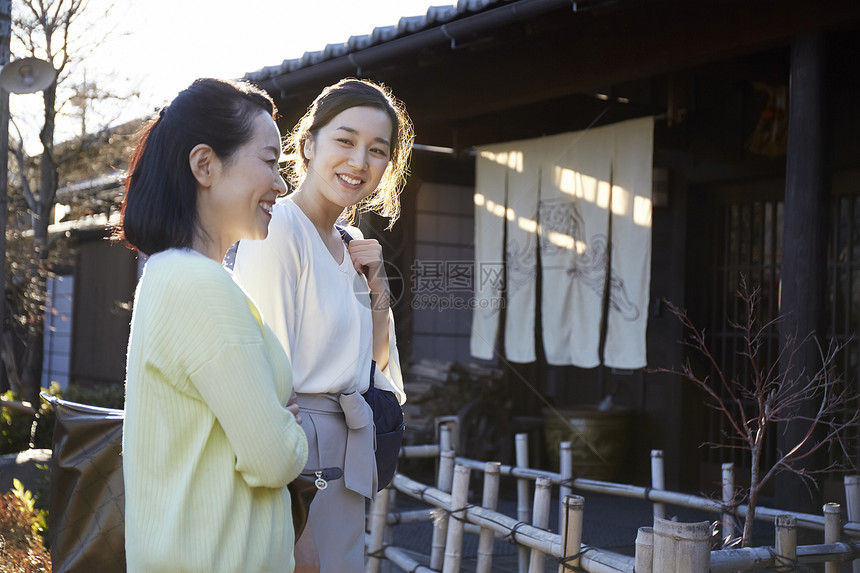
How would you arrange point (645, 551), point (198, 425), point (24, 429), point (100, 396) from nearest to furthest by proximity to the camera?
point (198, 425), point (645, 551), point (24, 429), point (100, 396)

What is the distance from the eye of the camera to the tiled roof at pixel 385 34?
5270mm

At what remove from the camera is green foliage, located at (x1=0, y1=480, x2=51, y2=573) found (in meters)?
3.90

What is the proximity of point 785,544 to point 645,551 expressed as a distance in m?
0.80

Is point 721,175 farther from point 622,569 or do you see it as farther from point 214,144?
point 214,144

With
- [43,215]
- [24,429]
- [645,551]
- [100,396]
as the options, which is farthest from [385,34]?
[43,215]

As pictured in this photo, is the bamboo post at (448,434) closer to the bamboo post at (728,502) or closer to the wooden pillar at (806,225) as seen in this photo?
the bamboo post at (728,502)

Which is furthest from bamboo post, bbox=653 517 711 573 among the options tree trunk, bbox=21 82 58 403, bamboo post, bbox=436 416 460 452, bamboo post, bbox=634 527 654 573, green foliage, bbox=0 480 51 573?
tree trunk, bbox=21 82 58 403

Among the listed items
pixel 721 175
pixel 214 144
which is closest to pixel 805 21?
pixel 721 175

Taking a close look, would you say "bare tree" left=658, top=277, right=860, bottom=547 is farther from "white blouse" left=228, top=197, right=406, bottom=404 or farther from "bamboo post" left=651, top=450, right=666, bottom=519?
"white blouse" left=228, top=197, right=406, bottom=404

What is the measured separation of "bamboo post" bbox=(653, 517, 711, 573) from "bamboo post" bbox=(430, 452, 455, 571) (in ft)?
6.89

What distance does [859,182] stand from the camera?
615cm

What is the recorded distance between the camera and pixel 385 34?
5.80 m

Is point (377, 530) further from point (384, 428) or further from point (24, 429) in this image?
point (24, 429)

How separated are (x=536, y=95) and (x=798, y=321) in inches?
104
